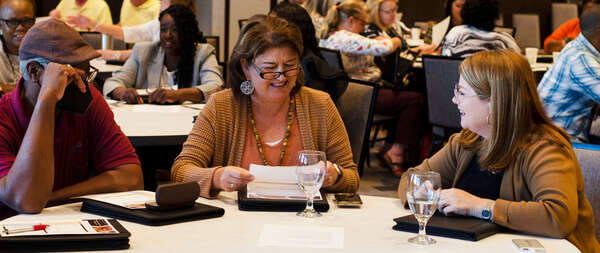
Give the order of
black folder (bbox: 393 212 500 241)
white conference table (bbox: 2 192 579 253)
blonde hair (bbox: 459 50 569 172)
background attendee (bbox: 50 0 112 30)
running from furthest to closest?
background attendee (bbox: 50 0 112 30)
blonde hair (bbox: 459 50 569 172)
black folder (bbox: 393 212 500 241)
white conference table (bbox: 2 192 579 253)

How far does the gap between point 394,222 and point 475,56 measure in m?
0.55

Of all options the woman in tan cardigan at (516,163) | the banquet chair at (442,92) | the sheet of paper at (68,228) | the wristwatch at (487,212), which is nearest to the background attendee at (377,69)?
the banquet chair at (442,92)

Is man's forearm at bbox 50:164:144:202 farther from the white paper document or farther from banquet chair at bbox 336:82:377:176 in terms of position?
banquet chair at bbox 336:82:377:176

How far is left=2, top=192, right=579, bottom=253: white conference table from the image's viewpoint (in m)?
1.71

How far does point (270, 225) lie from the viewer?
75.0 inches

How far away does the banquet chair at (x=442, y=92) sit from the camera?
186 inches

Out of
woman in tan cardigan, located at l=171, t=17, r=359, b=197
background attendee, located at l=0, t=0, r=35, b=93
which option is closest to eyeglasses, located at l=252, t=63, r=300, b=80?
woman in tan cardigan, located at l=171, t=17, r=359, b=197

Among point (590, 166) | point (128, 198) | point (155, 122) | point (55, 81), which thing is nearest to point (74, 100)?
point (55, 81)

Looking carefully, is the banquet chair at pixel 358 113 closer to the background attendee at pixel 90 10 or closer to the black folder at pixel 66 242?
the black folder at pixel 66 242

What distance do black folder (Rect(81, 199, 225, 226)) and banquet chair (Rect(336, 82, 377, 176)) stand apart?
1.30 metres

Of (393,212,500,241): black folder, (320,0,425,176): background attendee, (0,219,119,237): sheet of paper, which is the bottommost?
(320,0,425,176): background attendee

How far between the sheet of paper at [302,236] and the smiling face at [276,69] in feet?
2.42

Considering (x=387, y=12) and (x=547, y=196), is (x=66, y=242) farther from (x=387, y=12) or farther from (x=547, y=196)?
(x=387, y=12)

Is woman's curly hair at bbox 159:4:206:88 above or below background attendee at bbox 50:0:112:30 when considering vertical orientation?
above
